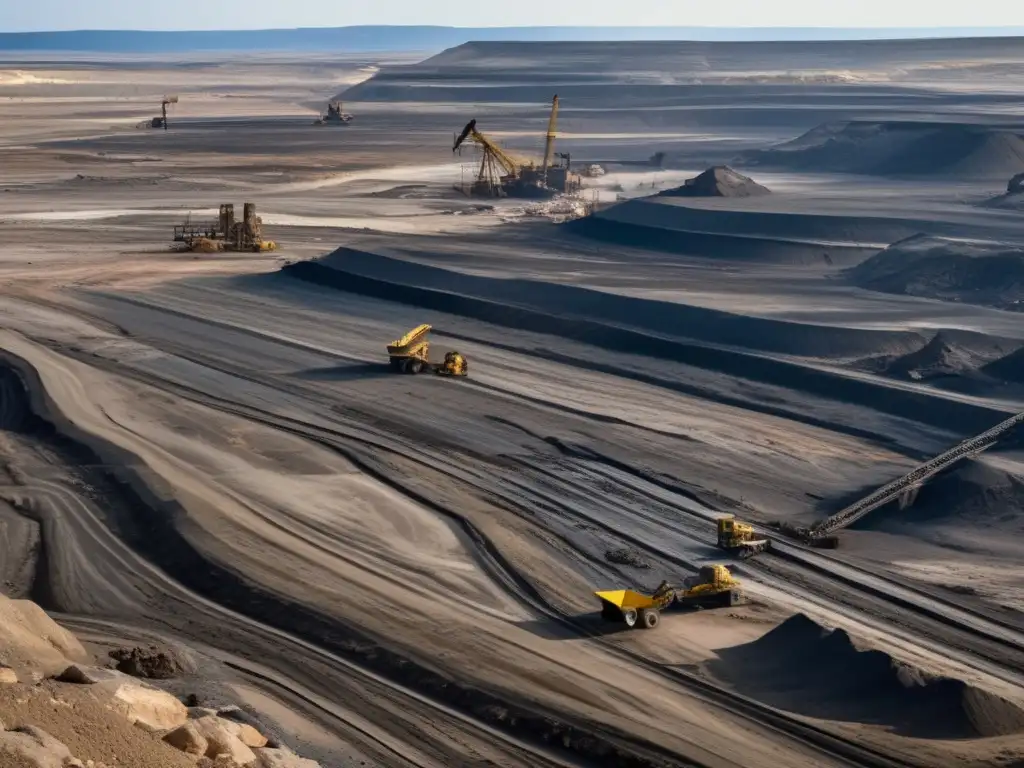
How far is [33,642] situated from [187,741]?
4.19 meters

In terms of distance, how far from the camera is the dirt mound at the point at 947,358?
37.3 m

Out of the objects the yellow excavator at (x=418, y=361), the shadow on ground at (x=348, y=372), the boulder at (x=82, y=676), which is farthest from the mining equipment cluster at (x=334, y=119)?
the boulder at (x=82, y=676)

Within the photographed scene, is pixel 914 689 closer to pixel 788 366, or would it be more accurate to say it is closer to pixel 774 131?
pixel 788 366

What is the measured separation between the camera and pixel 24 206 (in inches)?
2827

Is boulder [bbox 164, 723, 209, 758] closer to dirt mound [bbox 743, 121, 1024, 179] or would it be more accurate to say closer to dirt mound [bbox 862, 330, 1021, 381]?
dirt mound [bbox 862, 330, 1021, 381]

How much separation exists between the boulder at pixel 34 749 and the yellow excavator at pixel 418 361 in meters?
24.6

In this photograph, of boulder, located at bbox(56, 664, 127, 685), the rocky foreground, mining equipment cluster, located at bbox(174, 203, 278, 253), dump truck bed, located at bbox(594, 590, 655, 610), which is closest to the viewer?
the rocky foreground

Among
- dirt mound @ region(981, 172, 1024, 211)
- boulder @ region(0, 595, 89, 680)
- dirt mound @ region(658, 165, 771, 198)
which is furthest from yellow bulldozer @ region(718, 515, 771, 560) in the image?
dirt mound @ region(658, 165, 771, 198)

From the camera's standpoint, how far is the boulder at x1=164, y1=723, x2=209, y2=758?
15.3 m

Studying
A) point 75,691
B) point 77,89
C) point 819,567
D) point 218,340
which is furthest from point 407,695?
point 77,89

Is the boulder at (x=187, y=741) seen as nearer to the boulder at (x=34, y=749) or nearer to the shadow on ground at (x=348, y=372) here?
the boulder at (x=34, y=749)

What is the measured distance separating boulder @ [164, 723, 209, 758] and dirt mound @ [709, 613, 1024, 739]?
7805mm

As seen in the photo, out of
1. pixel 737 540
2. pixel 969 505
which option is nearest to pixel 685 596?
pixel 737 540

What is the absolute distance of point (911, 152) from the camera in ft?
276
